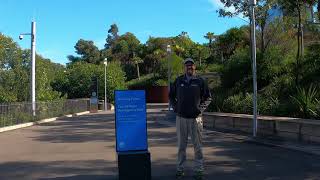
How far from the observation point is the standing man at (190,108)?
32.5 feet

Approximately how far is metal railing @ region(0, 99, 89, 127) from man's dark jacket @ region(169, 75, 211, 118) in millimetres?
16714

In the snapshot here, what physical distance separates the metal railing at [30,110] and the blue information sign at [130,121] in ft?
53.5

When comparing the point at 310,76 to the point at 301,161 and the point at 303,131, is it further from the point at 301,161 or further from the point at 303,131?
the point at 301,161

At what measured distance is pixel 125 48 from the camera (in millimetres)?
104750

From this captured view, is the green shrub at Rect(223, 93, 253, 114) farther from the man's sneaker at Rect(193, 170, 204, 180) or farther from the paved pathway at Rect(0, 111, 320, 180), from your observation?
the man's sneaker at Rect(193, 170, 204, 180)

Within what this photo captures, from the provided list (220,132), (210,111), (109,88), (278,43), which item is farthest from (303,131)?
(109,88)

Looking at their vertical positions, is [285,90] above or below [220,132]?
above

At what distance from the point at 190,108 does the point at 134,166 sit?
1366 millimetres

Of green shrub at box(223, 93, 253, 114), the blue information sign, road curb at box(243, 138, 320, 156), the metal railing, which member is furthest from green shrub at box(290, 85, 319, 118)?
the metal railing

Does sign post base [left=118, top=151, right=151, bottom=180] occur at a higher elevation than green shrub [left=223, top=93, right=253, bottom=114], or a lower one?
lower

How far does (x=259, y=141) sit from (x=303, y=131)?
1.23 meters

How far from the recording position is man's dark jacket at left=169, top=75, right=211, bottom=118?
32.4 feet

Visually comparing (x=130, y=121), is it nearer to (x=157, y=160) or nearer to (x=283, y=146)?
(x=157, y=160)

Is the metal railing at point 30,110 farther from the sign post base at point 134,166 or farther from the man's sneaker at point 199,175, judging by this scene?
the man's sneaker at point 199,175
